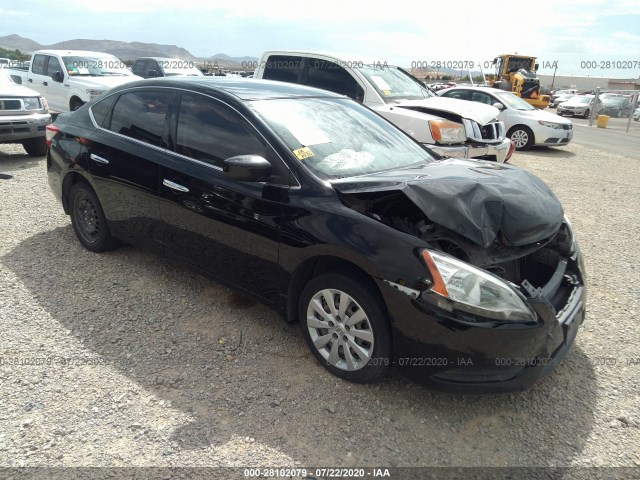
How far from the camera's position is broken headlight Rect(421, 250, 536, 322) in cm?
239

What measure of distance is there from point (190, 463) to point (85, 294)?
80.6 inches

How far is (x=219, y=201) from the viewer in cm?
322

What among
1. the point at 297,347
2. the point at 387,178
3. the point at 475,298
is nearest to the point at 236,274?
the point at 297,347

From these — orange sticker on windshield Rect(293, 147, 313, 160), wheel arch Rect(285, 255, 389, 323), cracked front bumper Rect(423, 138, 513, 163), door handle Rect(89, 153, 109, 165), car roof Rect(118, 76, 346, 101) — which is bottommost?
wheel arch Rect(285, 255, 389, 323)

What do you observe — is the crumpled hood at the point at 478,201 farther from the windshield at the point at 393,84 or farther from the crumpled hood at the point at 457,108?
the windshield at the point at 393,84

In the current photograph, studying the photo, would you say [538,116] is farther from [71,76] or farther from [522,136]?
[71,76]

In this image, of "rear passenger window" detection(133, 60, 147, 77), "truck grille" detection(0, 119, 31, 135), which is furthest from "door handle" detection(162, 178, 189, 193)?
"rear passenger window" detection(133, 60, 147, 77)

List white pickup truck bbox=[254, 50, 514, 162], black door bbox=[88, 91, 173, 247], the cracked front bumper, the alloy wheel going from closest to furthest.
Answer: the alloy wheel
black door bbox=[88, 91, 173, 247]
the cracked front bumper
white pickup truck bbox=[254, 50, 514, 162]

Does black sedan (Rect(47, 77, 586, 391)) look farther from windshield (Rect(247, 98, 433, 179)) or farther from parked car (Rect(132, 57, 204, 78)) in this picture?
parked car (Rect(132, 57, 204, 78))

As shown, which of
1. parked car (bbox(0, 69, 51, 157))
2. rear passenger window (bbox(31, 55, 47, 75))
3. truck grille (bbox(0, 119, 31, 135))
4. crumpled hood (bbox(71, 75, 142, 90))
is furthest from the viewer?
rear passenger window (bbox(31, 55, 47, 75))

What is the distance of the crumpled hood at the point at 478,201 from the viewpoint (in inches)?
102

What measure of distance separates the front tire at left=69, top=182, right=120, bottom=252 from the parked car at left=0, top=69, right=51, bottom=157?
4.19m

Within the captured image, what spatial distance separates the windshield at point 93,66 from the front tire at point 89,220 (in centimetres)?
848

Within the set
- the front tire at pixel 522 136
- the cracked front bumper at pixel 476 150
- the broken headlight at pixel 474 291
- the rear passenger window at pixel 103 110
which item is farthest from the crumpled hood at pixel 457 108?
the front tire at pixel 522 136
